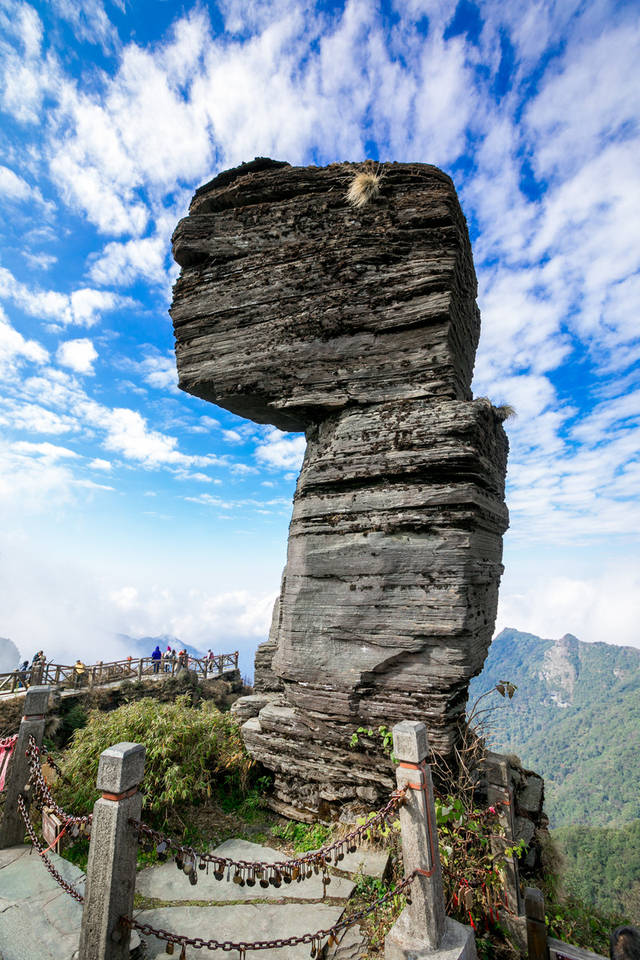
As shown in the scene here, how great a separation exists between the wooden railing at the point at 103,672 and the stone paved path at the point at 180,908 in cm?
1554

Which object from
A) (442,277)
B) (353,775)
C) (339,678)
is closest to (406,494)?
(339,678)

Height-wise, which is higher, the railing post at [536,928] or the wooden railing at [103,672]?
the wooden railing at [103,672]

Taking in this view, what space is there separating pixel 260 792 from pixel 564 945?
4.52 metres

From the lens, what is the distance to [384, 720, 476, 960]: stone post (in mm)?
3555

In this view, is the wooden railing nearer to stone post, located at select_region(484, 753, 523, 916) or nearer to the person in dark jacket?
the person in dark jacket

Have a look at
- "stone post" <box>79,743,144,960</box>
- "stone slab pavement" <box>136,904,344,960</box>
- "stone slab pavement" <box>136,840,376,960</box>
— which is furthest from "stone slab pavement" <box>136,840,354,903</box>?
"stone post" <box>79,743,144,960</box>

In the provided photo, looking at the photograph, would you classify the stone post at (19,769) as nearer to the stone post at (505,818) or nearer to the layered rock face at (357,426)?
the layered rock face at (357,426)

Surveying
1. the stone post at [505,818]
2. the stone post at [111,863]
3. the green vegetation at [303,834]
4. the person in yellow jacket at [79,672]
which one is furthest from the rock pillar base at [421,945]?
the person in yellow jacket at [79,672]

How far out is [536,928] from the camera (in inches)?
177

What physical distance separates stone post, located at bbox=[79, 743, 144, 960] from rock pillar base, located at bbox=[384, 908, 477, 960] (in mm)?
2128

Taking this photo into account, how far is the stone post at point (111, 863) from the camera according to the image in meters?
3.29

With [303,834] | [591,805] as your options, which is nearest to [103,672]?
[303,834]

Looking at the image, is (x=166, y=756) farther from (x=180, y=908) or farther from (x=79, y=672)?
(x=79, y=672)

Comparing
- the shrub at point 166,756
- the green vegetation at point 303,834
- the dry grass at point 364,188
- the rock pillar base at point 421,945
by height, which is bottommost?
the green vegetation at point 303,834
